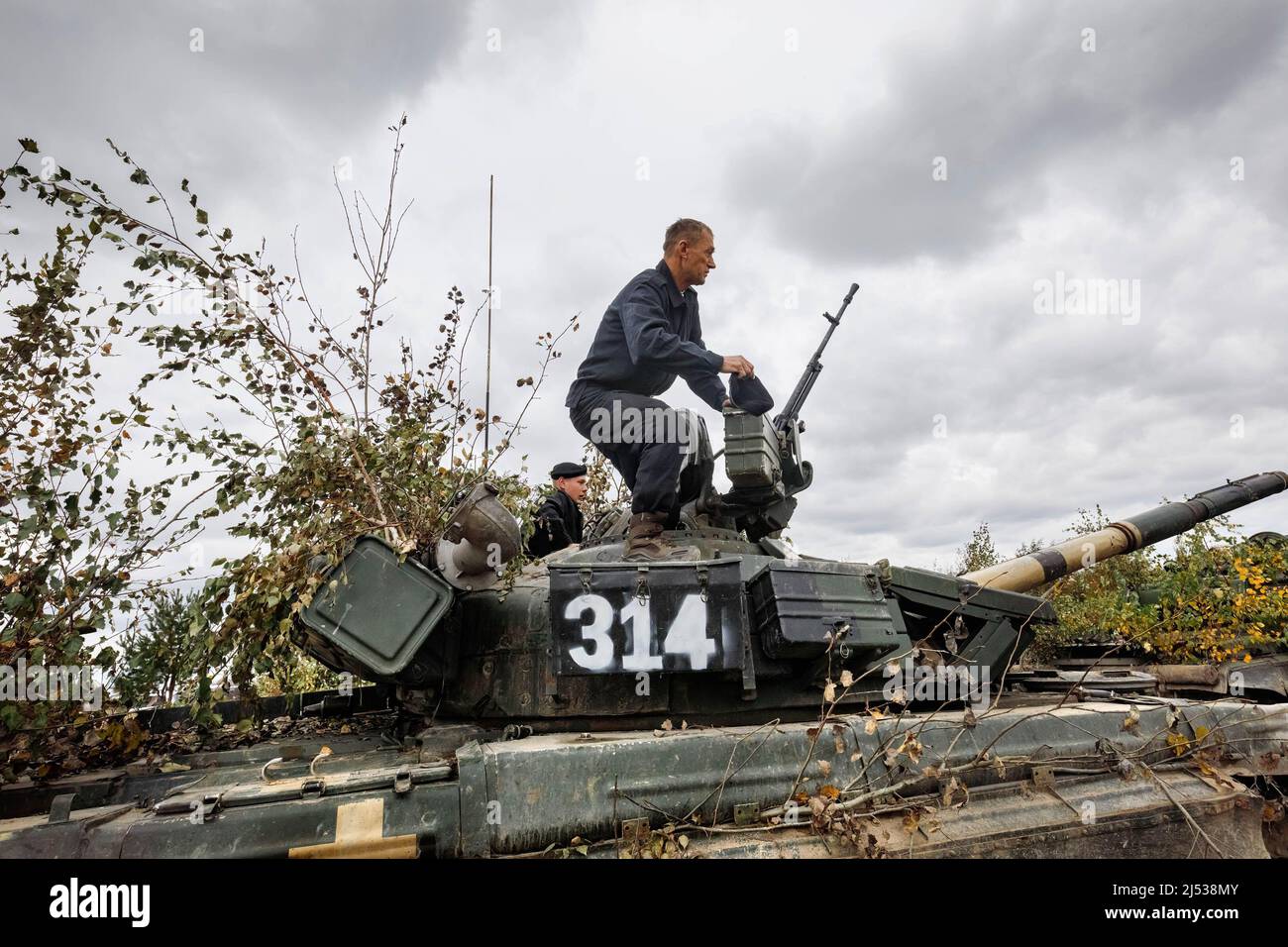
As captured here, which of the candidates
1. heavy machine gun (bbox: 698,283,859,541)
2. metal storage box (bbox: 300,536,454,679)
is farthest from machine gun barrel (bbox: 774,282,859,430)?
metal storage box (bbox: 300,536,454,679)

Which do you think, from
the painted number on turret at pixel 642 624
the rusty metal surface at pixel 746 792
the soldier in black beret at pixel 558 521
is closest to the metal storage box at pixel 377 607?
the rusty metal surface at pixel 746 792

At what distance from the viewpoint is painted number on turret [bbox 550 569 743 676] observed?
3793mm

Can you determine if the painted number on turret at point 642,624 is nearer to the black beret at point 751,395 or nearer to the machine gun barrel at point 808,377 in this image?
the black beret at point 751,395

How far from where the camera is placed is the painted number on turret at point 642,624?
3.79m

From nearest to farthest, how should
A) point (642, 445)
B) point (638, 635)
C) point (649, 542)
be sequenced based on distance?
point (638, 635) → point (649, 542) → point (642, 445)

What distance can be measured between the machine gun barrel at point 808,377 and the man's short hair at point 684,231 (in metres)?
1.47

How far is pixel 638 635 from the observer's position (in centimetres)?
384

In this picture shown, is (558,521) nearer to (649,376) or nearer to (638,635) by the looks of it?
(649,376)

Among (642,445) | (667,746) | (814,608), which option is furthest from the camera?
(642,445)

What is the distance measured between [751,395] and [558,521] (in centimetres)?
228

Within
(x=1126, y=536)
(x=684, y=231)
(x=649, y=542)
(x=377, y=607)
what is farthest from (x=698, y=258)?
(x=1126, y=536)

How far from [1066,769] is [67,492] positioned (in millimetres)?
5653
